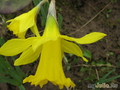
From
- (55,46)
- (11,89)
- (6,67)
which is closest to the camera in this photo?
(55,46)

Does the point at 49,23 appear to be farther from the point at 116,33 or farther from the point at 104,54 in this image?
the point at 116,33

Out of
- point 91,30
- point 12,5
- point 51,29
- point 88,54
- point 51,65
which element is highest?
point 12,5

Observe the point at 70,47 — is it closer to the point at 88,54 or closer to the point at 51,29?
the point at 51,29

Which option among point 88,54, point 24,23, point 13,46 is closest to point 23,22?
point 24,23

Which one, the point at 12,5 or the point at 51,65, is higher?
the point at 12,5

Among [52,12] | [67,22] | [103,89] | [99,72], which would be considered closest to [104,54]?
[99,72]

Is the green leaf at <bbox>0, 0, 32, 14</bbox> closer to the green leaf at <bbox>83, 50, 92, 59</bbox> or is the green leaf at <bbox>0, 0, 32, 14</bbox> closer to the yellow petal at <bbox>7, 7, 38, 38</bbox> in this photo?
the yellow petal at <bbox>7, 7, 38, 38</bbox>

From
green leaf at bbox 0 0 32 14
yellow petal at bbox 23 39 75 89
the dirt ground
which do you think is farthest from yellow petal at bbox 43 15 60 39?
the dirt ground

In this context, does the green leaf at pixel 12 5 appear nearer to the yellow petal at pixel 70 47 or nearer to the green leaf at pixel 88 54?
the yellow petal at pixel 70 47
